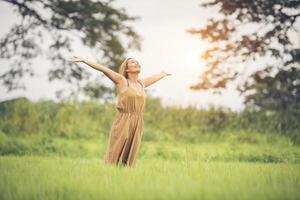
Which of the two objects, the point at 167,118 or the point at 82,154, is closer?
the point at 82,154

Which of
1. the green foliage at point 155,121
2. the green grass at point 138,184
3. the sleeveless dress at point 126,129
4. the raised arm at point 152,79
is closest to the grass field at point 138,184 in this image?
the green grass at point 138,184

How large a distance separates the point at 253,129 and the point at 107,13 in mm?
5012

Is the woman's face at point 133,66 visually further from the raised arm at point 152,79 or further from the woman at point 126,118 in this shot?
the raised arm at point 152,79

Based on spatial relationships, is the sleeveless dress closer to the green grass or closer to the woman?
the woman

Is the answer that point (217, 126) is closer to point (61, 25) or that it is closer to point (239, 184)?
point (61, 25)

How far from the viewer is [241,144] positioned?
13.0 meters

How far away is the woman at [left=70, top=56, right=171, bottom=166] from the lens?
262 inches

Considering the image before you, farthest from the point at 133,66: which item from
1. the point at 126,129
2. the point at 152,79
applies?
the point at 126,129

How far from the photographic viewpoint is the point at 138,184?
5.12 metres

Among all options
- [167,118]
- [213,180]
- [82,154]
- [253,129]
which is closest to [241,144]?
[253,129]

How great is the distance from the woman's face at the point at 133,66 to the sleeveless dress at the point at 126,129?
0.65ft

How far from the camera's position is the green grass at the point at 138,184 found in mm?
4562

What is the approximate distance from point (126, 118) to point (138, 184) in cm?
170

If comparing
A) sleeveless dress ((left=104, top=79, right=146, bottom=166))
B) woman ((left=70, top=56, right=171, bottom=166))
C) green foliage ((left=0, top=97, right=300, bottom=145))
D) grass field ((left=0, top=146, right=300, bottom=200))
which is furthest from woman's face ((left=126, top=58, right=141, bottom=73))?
green foliage ((left=0, top=97, right=300, bottom=145))
